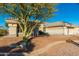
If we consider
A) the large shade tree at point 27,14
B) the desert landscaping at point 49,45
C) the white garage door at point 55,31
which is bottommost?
the desert landscaping at point 49,45

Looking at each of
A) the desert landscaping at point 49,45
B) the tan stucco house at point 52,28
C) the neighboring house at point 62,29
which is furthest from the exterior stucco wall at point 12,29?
the neighboring house at point 62,29

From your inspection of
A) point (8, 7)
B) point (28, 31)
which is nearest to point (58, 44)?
point (28, 31)

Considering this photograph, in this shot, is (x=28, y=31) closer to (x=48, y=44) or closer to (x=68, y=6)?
(x=48, y=44)

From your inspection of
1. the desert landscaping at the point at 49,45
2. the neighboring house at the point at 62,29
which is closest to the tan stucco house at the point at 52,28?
the neighboring house at the point at 62,29

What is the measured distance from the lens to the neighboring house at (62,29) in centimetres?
888

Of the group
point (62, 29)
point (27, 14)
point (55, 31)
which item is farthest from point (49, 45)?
point (27, 14)

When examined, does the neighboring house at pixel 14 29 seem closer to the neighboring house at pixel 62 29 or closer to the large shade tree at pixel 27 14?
the large shade tree at pixel 27 14

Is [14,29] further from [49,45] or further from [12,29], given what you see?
[49,45]

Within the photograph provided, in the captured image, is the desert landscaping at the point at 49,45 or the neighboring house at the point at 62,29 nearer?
the desert landscaping at the point at 49,45

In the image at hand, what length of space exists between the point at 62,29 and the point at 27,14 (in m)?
1.02

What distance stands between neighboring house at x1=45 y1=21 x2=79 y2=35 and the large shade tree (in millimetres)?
268

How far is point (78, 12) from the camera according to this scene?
28.6ft

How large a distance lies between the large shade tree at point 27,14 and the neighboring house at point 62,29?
268 mm

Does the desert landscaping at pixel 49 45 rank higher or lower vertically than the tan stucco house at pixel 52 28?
lower
